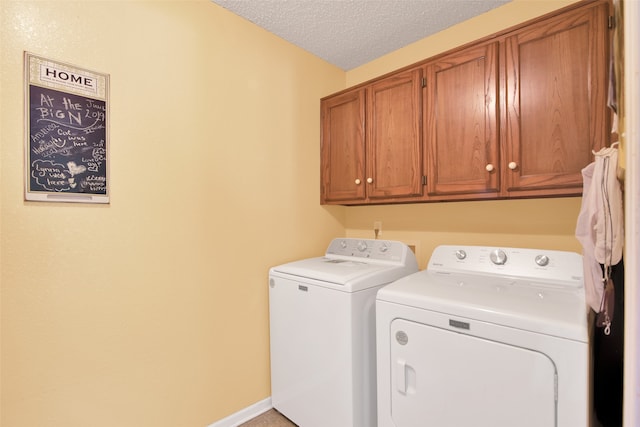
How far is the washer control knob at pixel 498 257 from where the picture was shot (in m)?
1.48

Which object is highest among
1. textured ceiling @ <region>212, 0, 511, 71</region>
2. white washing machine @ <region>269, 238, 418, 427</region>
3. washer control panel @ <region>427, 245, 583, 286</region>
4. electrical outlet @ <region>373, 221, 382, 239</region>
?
textured ceiling @ <region>212, 0, 511, 71</region>

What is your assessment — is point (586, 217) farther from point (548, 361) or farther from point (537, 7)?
point (537, 7)

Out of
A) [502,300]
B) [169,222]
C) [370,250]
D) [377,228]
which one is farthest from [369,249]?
[169,222]

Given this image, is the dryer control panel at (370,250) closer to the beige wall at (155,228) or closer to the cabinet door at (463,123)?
the beige wall at (155,228)

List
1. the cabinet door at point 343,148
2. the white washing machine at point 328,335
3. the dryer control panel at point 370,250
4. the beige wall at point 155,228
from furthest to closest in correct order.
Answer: the cabinet door at point 343,148, the dryer control panel at point 370,250, the white washing machine at point 328,335, the beige wall at point 155,228

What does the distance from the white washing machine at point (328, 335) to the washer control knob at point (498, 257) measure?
47 cm

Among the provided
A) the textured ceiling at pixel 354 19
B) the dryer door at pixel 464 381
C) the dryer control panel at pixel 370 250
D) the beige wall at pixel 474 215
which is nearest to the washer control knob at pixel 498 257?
the beige wall at pixel 474 215

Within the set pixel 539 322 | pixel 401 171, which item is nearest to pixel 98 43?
pixel 401 171

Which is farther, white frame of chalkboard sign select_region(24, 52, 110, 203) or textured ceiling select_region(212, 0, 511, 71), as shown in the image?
textured ceiling select_region(212, 0, 511, 71)

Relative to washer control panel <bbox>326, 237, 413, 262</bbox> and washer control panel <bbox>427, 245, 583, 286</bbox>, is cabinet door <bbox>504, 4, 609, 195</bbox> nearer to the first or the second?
washer control panel <bbox>427, 245, 583, 286</bbox>

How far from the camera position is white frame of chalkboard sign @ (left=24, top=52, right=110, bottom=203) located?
117cm

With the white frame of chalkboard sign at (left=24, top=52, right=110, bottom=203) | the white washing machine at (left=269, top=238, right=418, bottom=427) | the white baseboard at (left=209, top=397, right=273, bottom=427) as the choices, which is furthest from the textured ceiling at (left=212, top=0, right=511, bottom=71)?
the white baseboard at (left=209, top=397, right=273, bottom=427)

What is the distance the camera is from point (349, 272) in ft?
5.21

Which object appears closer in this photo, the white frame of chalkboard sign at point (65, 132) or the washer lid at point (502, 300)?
the washer lid at point (502, 300)
